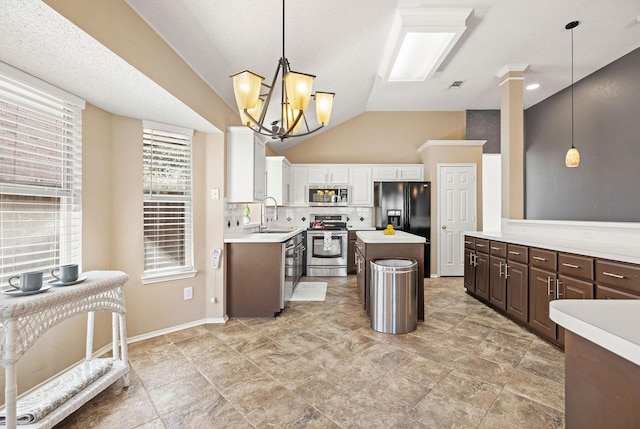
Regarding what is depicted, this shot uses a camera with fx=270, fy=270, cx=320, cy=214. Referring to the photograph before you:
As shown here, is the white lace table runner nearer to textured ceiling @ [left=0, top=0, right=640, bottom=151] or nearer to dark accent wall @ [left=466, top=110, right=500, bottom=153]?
textured ceiling @ [left=0, top=0, right=640, bottom=151]

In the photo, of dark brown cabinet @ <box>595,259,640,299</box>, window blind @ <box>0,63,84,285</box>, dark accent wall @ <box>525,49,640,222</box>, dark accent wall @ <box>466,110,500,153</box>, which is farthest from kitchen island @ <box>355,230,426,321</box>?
dark accent wall @ <box>466,110,500,153</box>

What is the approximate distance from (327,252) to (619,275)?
3812 millimetres

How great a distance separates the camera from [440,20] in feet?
8.79

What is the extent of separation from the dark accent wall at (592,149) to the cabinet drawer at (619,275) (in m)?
2.38

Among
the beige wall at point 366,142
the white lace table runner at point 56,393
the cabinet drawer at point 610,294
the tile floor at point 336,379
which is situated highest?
the beige wall at point 366,142

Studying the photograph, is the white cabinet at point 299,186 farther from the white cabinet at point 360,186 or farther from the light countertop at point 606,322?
the light countertop at point 606,322

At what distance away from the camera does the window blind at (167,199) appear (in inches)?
108

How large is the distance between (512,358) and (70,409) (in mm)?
3161

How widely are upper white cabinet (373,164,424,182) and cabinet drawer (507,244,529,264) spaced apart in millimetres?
2709

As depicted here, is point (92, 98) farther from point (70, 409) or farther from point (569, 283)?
point (569, 283)

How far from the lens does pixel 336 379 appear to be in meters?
2.01

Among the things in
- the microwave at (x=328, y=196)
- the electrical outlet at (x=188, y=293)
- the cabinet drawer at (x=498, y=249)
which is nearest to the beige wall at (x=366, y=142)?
the microwave at (x=328, y=196)

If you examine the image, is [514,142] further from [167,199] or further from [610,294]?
[167,199]

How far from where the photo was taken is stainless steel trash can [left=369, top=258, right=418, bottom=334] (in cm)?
275
